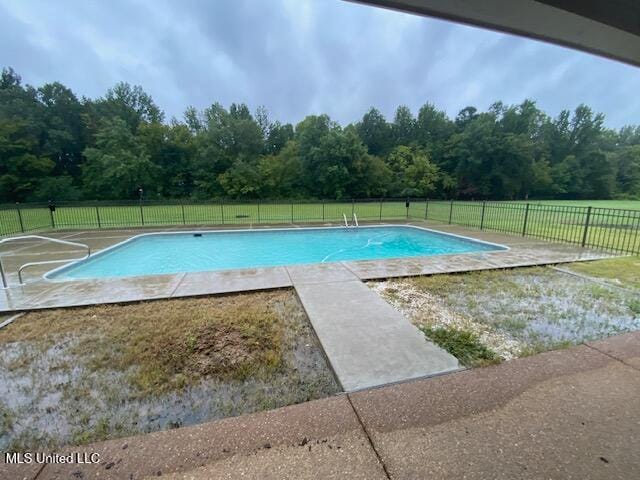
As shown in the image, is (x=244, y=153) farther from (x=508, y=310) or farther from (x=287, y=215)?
(x=508, y=310)

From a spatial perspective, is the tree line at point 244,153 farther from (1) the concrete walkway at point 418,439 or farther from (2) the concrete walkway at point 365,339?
(1) the concrete walkway at point 418,439

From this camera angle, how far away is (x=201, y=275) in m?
5.12

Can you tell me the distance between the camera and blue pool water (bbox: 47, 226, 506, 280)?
7.70 meters

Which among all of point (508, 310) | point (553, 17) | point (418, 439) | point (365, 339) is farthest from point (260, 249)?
point (553, 17)

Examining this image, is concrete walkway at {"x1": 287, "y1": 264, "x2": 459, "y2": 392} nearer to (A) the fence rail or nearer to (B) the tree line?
(A) the fence rail

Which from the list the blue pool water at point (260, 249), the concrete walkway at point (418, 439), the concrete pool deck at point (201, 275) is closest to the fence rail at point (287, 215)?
the blue pool water at point (260, 249)

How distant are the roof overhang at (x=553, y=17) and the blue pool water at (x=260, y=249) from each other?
642cm

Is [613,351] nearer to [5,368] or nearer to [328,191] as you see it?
[5,368]

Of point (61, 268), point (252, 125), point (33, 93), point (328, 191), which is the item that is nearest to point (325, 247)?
point (61, 268)

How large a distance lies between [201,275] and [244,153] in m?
26.9

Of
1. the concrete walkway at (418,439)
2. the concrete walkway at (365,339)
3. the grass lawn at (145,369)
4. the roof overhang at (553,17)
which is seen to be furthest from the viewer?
the concrete walkway at (365,339)

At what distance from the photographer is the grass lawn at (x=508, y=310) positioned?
9.40 feet

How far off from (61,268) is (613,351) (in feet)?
29.2

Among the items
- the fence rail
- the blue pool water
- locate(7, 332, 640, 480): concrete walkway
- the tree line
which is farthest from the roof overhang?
the tree line
